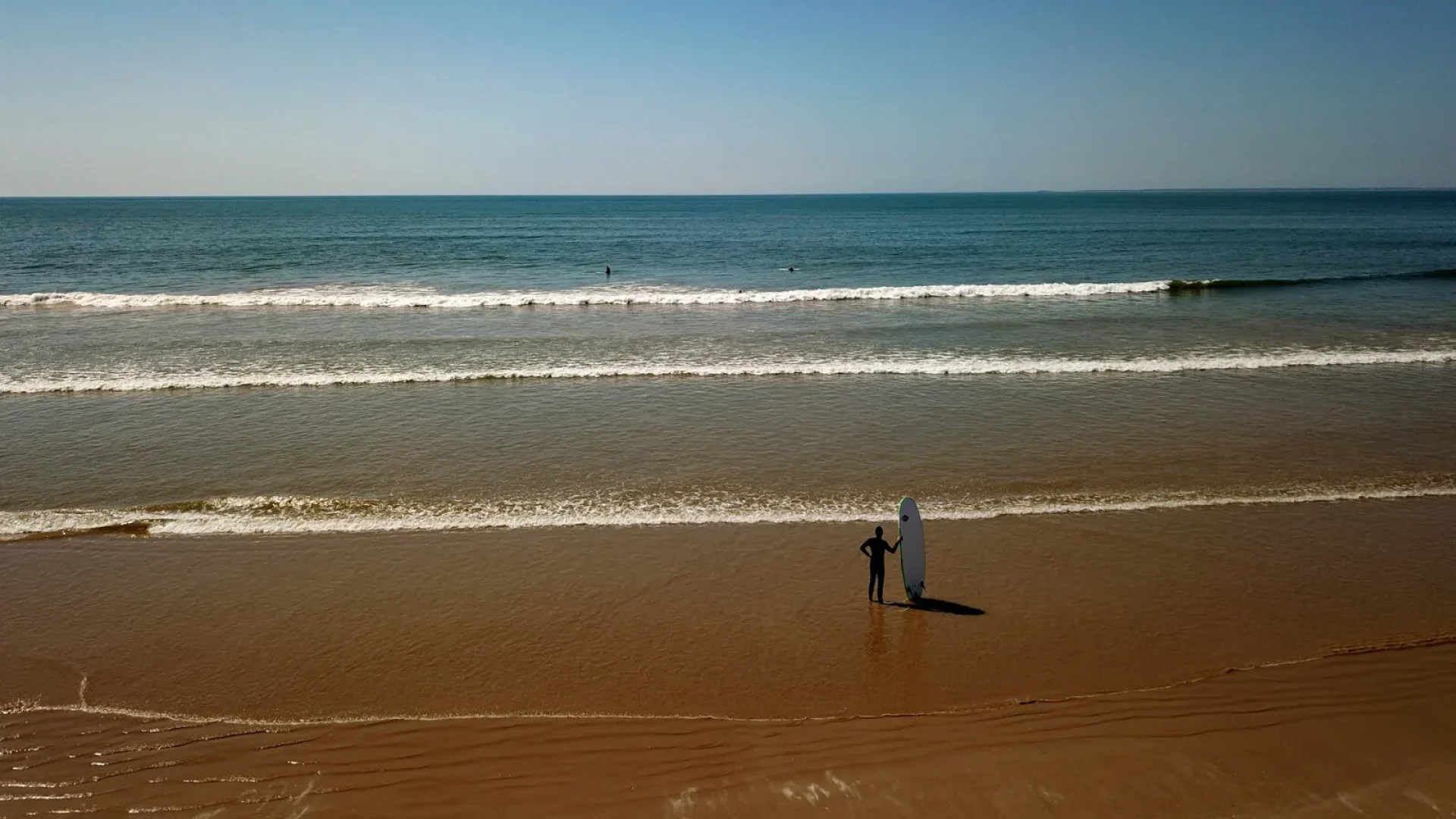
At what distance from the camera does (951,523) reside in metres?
12.0

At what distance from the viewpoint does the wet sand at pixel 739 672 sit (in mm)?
6789

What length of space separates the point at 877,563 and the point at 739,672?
90.2 inches

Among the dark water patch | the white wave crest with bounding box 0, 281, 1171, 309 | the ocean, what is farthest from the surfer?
the dark water patch

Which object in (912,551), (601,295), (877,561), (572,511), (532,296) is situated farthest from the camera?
(601,295)

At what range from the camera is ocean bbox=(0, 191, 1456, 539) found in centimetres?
1308

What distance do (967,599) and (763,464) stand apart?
5.18 meters

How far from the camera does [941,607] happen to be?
9.75 meters

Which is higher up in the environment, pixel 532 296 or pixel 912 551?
pixel 532 296

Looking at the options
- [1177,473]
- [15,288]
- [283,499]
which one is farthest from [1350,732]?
[15,288]

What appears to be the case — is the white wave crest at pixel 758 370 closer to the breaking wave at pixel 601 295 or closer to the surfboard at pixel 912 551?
the surfboard at pixel 912 551

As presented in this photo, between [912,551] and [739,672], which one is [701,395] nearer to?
[912,551]

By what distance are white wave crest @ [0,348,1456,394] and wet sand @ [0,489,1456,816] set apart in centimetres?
935

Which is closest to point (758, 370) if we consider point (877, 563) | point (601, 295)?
point (877, 563)

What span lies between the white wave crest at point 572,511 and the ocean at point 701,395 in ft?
0.19
